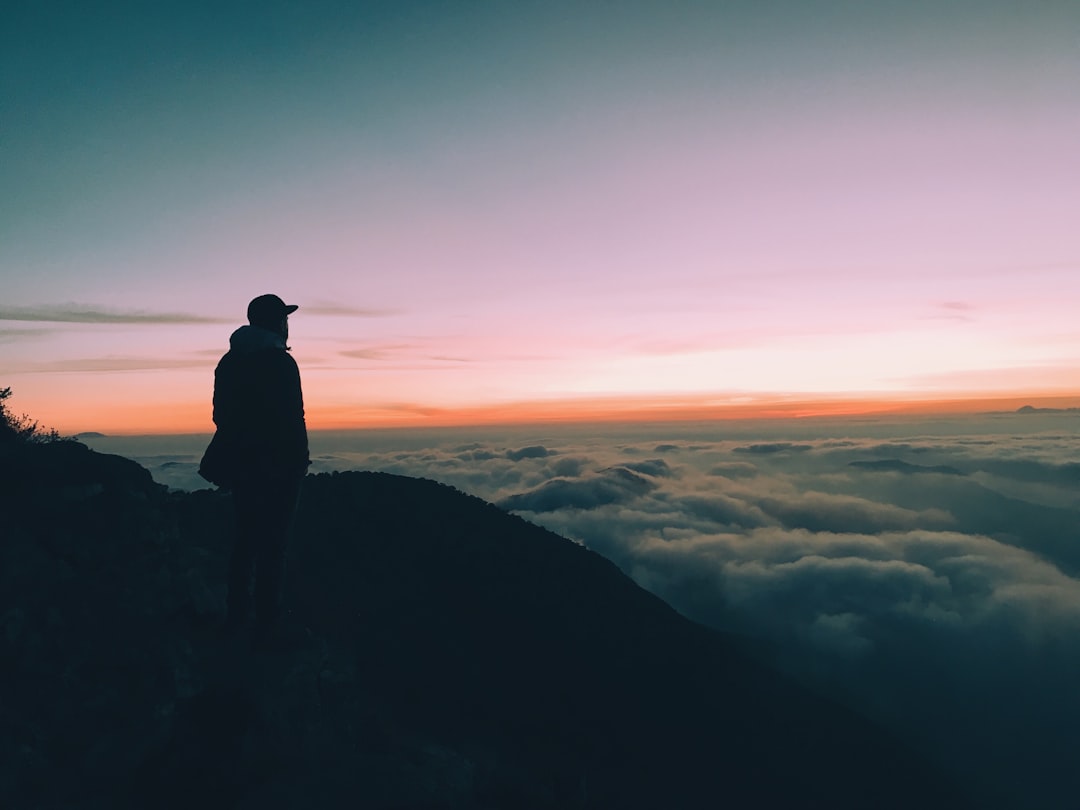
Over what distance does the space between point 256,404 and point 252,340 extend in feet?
2.25

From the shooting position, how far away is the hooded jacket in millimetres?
6262

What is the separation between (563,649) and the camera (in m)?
35.9

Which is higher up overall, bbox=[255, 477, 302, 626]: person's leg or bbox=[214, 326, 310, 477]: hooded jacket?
bbox=[214, 326, 310, 477]: hooded jacket

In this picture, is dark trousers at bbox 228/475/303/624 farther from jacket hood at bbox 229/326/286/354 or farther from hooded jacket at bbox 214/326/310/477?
jacket hood at bbox 229/326/286/354

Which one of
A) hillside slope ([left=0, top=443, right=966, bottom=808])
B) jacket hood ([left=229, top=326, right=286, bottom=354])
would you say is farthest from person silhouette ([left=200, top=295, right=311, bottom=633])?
hillside slope ([left=0, top=443, right=966, bottom=808])

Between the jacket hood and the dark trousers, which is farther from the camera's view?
the dark trousers

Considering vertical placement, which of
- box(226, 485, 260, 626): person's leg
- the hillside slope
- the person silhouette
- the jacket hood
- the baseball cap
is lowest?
the hillside slope

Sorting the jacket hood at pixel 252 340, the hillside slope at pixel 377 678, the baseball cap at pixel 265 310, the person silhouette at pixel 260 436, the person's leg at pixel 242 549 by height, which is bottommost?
the hillside slope at pixel 377 678

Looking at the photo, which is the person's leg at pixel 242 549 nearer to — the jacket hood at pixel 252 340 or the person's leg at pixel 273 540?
the person's leg at pixel 273 540

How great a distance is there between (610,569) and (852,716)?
3665 cm

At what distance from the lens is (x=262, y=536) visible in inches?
258

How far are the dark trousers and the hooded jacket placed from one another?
200 mm

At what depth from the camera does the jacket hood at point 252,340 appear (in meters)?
6.34

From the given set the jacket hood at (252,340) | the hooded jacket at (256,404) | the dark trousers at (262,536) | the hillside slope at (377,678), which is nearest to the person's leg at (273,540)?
the dark trousers at (262,536)
